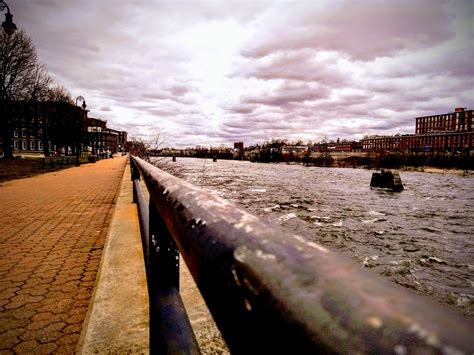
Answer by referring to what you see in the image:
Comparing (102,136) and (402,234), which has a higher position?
(102,136)

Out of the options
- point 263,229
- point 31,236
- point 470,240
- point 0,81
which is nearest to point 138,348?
point 263,229

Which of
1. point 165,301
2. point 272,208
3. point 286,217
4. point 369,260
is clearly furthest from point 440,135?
point 165,301

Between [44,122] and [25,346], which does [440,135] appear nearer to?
[44,122]

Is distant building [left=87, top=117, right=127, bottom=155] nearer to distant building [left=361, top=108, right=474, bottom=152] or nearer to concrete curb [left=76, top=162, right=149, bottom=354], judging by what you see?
distant building [left=361, top=108, right=474, bottom=152]

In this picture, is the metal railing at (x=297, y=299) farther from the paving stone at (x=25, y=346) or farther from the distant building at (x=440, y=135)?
the distant building at (x=440, y=135)

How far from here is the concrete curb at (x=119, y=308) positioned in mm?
1756

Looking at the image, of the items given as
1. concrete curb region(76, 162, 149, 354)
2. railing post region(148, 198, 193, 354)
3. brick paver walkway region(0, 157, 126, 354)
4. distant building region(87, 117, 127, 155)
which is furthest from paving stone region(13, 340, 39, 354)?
distant building region(87, 117, 127, 155)

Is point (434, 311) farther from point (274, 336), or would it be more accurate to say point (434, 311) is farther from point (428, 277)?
point (428, 277)

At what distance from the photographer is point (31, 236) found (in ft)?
17.1

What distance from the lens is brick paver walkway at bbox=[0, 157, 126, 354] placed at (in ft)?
7.88

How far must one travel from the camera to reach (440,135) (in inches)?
4341

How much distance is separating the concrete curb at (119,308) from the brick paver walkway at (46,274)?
1.38ft

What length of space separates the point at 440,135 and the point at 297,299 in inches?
5284

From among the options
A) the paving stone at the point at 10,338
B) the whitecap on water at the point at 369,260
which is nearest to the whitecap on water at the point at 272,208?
the whitecap on water at the point at 369,260
